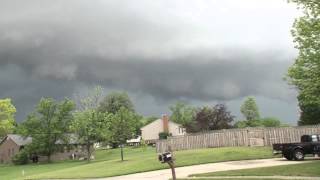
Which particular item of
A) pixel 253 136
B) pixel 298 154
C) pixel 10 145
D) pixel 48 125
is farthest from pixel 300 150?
pixel 10 145

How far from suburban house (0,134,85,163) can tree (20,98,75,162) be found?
185cm

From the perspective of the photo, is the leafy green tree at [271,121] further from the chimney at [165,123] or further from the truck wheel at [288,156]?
the truck wheel at [288,156]

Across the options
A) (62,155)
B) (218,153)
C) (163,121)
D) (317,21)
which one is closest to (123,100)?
(163,121)

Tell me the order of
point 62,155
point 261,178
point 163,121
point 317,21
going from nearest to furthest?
point 261,178, point 317,21, point 62,155, point 163,121

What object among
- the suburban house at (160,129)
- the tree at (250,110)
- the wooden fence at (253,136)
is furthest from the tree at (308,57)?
the tree at (250,110)

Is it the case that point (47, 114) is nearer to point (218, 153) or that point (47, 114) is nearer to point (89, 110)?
point (89, 110)

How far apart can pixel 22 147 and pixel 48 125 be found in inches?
499

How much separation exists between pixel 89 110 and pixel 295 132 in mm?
25583

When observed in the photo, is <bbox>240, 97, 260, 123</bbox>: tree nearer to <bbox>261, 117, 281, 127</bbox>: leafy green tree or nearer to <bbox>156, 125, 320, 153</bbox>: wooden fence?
<bbox>261, 117, 281, 127</bbox>: leafy green tree

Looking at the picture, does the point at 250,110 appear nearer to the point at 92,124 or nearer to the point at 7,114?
the point at 7,114

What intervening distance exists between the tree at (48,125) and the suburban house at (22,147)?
185 cm

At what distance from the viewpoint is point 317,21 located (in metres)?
31.8

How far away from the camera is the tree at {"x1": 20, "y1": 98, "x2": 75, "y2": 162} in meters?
95.5

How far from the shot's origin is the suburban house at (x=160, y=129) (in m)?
132
